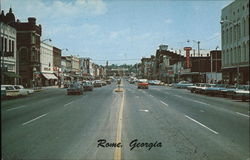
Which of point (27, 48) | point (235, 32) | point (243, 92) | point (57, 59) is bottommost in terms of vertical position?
point (243, 92)

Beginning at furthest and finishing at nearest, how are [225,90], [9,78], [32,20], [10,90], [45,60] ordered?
[225,90] < [45,60] < [10,90] < [32,20] < [9,78]

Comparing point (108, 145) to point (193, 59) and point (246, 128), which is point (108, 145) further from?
Result: point (193, 59)

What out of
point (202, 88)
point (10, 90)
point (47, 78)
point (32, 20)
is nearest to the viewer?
point (32, 20)

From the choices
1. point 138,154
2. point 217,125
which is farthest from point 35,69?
point 217,125

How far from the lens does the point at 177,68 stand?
4097 inches

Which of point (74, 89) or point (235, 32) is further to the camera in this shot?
point (74, 89)

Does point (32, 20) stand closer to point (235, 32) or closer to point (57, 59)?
point (57, 59)

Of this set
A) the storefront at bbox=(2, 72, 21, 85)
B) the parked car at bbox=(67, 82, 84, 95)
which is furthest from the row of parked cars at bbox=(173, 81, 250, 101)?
the storefront at bbox=(2, 72, 21, 85)

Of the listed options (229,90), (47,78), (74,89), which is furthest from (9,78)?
(74,89)

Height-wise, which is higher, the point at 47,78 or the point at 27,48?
the point at 27,48

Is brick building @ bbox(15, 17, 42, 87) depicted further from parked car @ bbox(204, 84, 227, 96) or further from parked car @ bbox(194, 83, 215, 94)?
parked car @ bbox(194, 83, 215, 94)

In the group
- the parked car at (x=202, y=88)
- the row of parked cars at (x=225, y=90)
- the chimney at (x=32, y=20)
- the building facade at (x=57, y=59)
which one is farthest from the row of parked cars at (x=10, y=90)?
the parked car at (x=202, y=88)

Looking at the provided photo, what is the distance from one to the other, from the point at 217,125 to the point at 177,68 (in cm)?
Answer: 9250

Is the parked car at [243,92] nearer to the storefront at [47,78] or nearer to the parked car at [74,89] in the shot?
the parked car at [74,89]
